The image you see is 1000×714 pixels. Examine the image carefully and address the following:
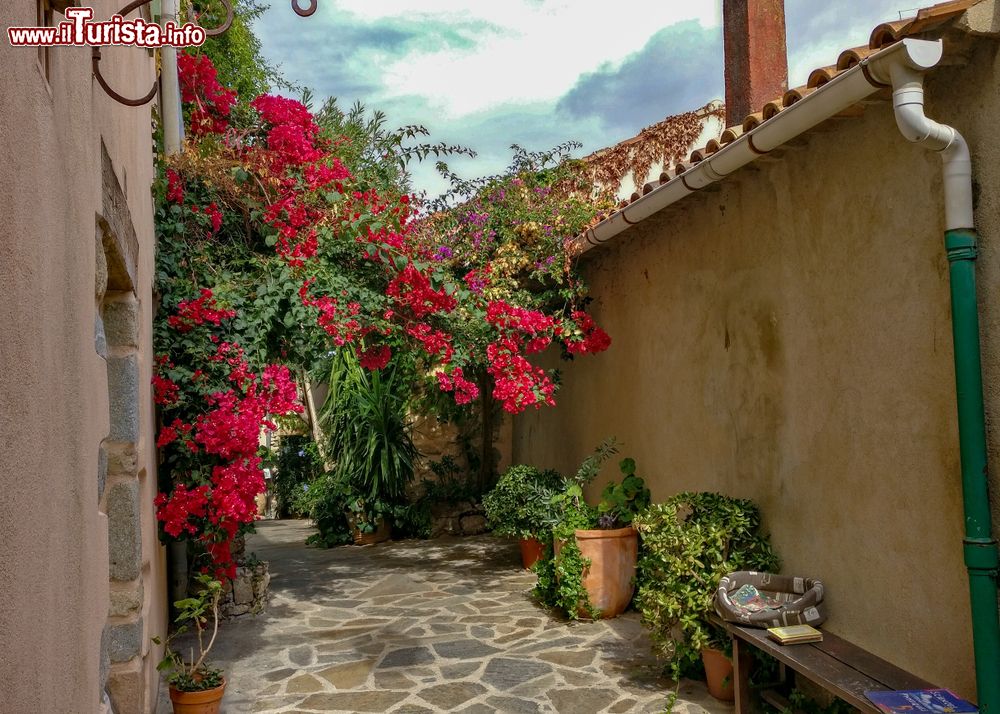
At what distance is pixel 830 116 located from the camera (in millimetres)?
3662

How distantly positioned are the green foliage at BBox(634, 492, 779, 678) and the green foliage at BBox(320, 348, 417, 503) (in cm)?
578

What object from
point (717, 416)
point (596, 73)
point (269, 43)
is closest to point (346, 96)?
point (269, 43)

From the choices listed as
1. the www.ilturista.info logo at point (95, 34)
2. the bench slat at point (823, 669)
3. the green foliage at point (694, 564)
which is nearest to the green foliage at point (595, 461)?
the green foliage at point (694, 564)

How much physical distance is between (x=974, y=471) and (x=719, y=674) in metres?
2.16

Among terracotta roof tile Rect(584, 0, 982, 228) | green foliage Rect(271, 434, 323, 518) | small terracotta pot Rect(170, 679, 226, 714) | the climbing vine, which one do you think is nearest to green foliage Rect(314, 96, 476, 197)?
the climbing vine

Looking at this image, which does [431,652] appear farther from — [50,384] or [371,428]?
[371,428]

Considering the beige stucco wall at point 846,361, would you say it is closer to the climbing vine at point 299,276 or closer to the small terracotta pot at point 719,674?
the small terracotta pot at point 719,674

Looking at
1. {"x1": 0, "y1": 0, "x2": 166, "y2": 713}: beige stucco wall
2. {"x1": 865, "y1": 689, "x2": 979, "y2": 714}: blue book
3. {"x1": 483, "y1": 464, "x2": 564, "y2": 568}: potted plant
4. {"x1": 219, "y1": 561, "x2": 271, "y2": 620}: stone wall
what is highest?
{"x1": 0, "y1": 0, "x2": 166, "y2": 713}: beige stucco wall

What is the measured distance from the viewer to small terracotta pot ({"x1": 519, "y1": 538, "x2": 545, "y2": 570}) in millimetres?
8086

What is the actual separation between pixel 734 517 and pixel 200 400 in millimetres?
3494

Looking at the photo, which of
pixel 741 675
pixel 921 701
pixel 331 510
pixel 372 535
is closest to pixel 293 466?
pixel 331 510

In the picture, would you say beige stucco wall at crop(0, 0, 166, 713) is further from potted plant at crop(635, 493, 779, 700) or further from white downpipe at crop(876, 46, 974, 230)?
potted plant at crop(635, 493, 779, 700)

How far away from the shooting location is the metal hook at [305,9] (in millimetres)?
2211

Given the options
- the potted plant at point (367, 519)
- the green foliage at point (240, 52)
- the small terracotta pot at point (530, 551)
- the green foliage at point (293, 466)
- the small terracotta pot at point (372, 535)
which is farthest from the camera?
the green foliage at point (293, 466)
